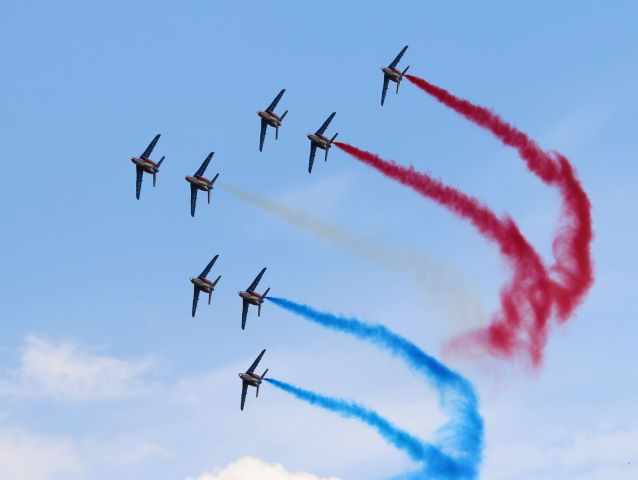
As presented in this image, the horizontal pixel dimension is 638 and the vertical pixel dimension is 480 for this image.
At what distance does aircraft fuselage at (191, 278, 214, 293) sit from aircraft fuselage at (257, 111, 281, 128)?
16080 mm

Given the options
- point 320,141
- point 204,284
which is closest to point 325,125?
point 320,141

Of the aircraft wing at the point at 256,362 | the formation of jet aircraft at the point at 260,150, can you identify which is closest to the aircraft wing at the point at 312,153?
the formation of jet aircraft at the point at 260,150

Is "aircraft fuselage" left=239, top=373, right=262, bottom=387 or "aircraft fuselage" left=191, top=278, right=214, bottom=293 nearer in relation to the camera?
"aircraft fuselage" left=239, top=373, right=262, bottom=387

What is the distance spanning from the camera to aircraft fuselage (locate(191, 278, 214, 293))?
8919 cm

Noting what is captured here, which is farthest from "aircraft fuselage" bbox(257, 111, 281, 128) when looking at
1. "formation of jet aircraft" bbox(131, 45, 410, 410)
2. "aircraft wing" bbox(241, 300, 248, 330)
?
"aircraft wing" bbox(241, 300, 248, 330)

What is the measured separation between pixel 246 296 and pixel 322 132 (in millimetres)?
16867

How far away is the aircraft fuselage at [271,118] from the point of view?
87812 mm

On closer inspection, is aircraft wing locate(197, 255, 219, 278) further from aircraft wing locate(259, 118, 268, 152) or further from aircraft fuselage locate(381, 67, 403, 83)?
aircraft fuselage locate(381, 67, 403, 83)

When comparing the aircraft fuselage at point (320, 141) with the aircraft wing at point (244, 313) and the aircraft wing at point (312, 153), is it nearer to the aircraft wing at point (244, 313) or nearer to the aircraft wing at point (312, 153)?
the aircraft wing at point (312, 153)

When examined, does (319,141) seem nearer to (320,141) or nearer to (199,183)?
(320,141)

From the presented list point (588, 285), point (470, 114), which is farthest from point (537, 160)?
point (588, 285)

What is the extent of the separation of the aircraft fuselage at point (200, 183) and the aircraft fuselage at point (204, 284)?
885 cm

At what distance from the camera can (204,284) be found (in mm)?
89250

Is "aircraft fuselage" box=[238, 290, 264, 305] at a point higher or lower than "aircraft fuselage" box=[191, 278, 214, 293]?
lower
